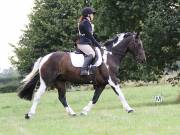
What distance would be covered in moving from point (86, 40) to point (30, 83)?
8.37 ft

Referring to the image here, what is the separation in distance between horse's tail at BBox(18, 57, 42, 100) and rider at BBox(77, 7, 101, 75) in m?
1.71

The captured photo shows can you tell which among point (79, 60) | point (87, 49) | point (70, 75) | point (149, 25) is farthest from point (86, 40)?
point (149, 25)

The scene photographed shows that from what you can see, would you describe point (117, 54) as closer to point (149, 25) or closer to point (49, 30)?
point (149, 25)

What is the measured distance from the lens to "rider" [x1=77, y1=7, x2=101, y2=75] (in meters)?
17.7

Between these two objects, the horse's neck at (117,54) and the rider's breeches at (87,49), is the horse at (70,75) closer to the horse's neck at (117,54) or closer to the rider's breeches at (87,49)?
the horse's neck at (117,54)

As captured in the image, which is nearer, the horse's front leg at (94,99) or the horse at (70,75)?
the horse at (70,75)

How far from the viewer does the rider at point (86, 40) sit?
17.7 metres

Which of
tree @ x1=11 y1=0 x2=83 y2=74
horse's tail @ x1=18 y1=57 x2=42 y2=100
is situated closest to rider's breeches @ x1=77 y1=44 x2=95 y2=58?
horse's tail @ x1=18 y1=57 x2=42 y2=100

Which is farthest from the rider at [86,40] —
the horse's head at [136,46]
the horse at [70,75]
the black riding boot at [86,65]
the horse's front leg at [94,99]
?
the horse's head at [136,46]

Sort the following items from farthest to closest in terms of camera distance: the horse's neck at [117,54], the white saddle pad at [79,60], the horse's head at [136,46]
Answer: the horse's head at [136,46] < the horse's neck at [117,54] < the white saddle pad at [79,60]

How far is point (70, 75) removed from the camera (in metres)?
18.3

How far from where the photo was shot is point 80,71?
18.0 m

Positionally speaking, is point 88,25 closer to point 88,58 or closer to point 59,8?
point 88,58

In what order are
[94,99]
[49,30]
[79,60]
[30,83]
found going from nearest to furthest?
[79,60]
[94,99]
[30,83]
[49,30]
